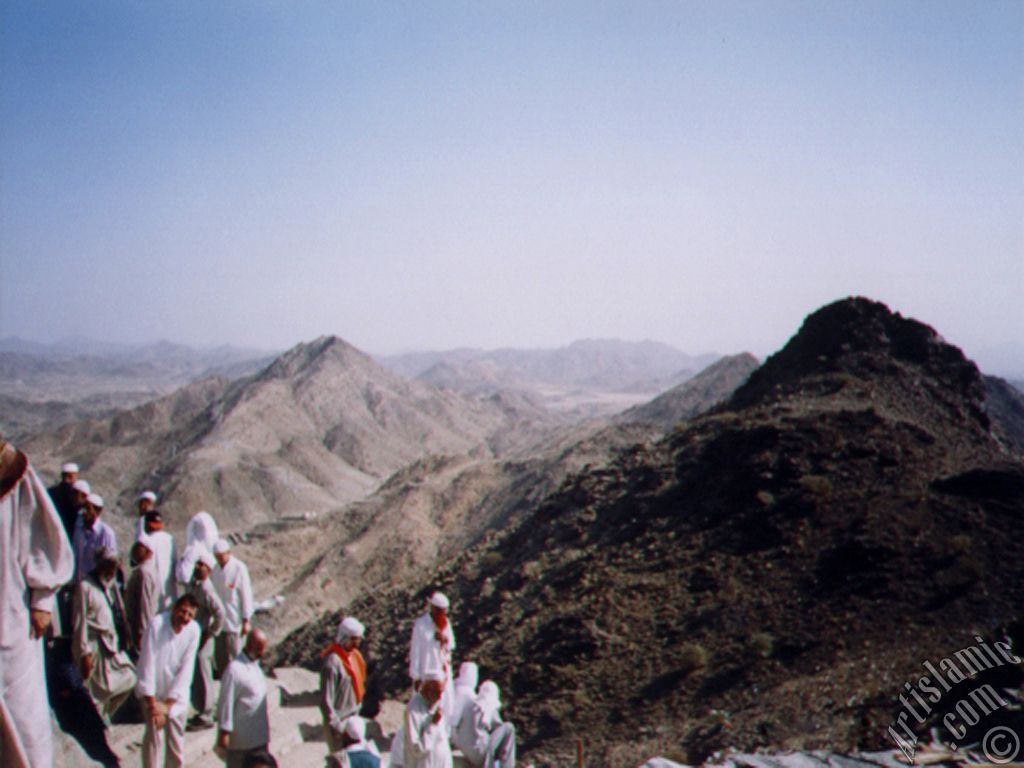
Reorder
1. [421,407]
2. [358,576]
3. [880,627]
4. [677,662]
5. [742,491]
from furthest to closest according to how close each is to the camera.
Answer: [421,407], [358,576], [742,491], [677,662], [880,627]

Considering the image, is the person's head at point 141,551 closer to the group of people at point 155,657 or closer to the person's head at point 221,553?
the group of people at point 155,657

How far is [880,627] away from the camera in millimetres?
8781

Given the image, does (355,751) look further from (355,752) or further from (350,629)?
(350,629)

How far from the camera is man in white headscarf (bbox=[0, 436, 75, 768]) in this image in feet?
9.45

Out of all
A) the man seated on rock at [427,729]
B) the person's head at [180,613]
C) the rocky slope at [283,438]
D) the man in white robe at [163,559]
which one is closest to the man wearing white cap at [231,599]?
the man in white robe at [163,559]

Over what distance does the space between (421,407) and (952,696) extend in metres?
67.6

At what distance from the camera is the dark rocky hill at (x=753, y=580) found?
8.16 m

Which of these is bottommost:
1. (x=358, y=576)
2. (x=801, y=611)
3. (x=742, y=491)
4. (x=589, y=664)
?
(x=358, y=576)

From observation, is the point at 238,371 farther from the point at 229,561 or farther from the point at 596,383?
the point at 229,561

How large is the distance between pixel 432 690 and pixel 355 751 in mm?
597

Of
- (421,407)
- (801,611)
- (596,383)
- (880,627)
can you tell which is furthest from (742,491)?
(596,383)

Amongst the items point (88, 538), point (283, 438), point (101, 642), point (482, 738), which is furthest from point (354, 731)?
point (283, 438)

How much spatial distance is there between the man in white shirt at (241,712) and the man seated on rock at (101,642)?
1.18 metres

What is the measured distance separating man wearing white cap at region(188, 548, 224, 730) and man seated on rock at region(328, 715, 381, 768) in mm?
1740
